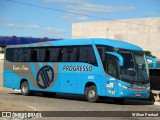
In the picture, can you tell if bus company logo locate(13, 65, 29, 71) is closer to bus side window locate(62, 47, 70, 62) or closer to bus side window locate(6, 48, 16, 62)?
bus side window locate(6, 48, 16, 62)

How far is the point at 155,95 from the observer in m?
25.6

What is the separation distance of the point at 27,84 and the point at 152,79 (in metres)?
8.14

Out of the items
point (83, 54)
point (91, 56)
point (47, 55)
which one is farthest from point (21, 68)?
point (91, 56)

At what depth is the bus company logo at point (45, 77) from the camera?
25984 mm

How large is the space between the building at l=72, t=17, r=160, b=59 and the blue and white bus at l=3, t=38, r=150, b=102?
200 ft

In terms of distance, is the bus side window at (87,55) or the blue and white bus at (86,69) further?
the bus side window at (87,55)

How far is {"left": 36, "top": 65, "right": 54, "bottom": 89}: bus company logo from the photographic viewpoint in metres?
26.0

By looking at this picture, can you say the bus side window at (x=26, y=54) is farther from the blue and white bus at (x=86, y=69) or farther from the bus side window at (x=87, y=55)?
the bus side window at (x=87, y=55)

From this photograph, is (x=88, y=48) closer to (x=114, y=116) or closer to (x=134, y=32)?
(x=114, y=116)

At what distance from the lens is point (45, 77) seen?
86.7ft

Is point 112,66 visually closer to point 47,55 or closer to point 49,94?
point 47,55

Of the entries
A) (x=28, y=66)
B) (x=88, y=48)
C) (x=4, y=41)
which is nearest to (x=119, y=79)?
(x=88, y=48)

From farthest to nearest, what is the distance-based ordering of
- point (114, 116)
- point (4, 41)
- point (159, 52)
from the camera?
point (159, 52) → point (4, 41) → point (114, 116)

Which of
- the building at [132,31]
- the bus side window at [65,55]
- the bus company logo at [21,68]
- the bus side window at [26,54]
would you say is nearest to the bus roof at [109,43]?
the bus side window at [65,55]
